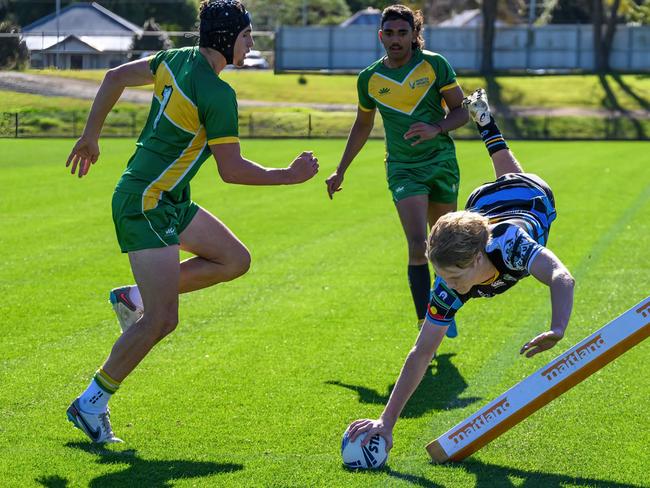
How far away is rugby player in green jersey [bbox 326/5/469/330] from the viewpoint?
25.3 ft

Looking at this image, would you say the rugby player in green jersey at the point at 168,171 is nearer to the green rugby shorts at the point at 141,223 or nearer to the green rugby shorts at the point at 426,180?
the green rugby shorts at the point at 141,223

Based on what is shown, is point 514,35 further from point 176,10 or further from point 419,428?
point 419,428

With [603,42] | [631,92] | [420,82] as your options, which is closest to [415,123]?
[420,82]

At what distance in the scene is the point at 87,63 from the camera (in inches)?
1259

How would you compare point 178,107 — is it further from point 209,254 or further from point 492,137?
point 492,137

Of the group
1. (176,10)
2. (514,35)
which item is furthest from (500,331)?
(176,10)

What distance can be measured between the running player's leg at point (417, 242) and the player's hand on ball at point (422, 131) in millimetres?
451

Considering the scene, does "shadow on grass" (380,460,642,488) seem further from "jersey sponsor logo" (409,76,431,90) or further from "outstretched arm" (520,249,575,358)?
"jersey sponsor logo" (409,76,431,90)

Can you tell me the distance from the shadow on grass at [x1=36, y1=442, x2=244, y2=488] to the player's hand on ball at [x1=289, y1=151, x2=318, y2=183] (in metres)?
1.50

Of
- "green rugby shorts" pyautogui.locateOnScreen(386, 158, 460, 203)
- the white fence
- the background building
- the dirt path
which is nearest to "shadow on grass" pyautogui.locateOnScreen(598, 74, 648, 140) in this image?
the dirt path

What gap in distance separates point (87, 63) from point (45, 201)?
15522 millimetres

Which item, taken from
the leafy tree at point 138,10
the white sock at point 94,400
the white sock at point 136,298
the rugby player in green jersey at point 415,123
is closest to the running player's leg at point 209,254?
the white sock at point 136,298

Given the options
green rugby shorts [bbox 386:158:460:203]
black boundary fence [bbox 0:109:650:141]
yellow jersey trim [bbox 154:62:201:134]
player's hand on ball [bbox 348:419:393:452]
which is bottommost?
black boundary fence [bbox 0:109:650:141]

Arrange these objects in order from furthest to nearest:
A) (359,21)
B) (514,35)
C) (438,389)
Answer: (359,21) < (514,35) < (438,389)
